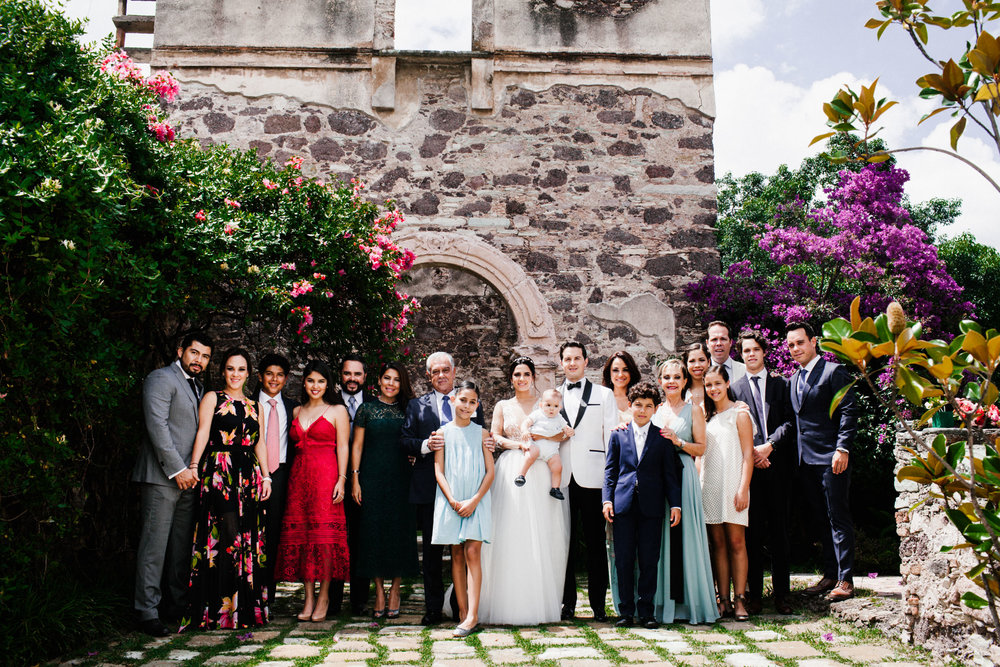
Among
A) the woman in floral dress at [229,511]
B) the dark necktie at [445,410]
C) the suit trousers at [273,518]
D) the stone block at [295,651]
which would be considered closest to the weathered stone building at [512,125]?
the dark necktie at [445,410]

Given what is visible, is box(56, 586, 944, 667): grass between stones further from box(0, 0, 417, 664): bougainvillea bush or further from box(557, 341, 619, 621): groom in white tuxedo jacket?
box(0, 0, 417, 664): bougainvillea bush

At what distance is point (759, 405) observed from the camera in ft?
16.9

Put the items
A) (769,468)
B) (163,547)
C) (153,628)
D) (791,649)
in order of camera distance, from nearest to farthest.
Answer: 1. (791,649)
2. (153,628)
3. (163,547)
4. (769,468)

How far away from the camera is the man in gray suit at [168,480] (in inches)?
174

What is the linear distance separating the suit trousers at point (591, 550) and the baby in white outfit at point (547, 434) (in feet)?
0.79

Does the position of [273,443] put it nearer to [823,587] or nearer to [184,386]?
[184,386]

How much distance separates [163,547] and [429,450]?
1.60 m

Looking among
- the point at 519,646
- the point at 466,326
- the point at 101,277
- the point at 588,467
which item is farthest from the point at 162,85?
the point at 519,646

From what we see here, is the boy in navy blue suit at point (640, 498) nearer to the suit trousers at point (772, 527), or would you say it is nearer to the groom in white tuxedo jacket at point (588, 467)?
the groom in white tuxedo jacket at point (588, 467)

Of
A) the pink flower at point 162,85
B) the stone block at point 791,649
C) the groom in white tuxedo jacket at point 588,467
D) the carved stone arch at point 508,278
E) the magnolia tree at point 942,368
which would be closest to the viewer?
the magnolia tree at point 942,368

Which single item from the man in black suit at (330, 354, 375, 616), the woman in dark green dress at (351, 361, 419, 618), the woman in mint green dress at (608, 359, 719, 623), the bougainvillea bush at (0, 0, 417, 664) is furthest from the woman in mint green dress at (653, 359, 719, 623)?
the bougainvillea bush at (0, 0, 417, 664)

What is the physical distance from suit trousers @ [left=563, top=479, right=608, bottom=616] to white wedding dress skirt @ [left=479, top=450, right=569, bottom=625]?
0.38ft

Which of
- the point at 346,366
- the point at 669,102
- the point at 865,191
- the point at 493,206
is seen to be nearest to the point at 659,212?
the point at 669,102

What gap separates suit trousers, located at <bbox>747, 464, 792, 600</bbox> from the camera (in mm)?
4973
